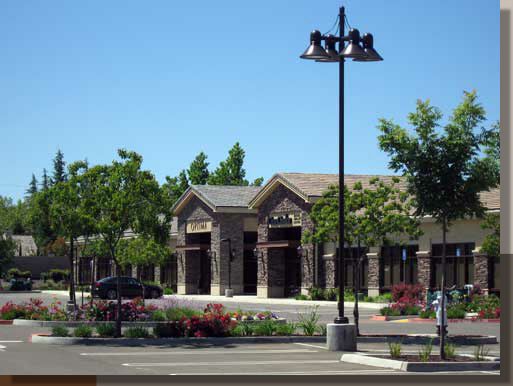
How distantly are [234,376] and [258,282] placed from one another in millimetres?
45954

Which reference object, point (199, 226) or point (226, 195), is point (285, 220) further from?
point (199, 226)

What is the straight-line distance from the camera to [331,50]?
22172mm

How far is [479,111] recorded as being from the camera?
21609 millimetres

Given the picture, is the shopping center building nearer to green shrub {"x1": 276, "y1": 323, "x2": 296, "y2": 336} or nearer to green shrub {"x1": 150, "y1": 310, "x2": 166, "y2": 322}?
green shrub {"x1": 150, "y1": 310, "x2": 166, "y2": 322}

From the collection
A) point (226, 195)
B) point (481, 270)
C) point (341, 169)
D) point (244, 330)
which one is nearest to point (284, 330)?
point (244, 330)

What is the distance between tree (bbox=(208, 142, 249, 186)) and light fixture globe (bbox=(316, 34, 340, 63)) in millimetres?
81623

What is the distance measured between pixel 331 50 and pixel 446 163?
3741 mm

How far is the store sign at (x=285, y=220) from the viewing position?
5897cm

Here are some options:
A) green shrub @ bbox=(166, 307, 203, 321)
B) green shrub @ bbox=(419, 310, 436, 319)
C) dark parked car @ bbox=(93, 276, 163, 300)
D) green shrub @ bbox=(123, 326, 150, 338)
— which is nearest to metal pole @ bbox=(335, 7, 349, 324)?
green shrub @ bbox=(123, 326, 150, 338)

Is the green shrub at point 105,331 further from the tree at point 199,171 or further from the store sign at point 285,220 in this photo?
the tree at point 199,171

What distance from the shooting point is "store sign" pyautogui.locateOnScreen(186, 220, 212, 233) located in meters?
67.4

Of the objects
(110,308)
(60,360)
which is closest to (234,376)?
(60,360)

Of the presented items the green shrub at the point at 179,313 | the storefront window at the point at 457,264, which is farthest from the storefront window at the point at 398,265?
the green shrub at the point at 179,313

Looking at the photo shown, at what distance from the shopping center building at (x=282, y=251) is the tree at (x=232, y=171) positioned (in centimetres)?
2742
